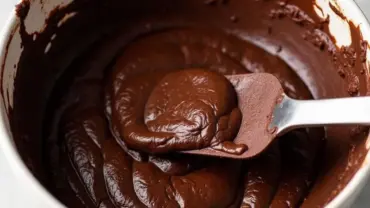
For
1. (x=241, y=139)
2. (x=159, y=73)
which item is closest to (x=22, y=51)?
(x=159, y=73)

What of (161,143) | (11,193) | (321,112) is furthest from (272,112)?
(11,193)

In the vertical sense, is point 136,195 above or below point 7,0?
below

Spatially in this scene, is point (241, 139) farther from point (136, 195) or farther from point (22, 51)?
point (22, 51)

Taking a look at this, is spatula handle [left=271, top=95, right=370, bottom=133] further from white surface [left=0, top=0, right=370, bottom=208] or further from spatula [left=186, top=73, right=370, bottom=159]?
white surface [left=0, top=0, right=370, bottom=208]

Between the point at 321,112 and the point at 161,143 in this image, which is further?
the point at 161,143

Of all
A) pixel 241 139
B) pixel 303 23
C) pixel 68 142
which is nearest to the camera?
pixel 241 139

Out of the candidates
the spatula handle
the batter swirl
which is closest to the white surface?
the batter swirl

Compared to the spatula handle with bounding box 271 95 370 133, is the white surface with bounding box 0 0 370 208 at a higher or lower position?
lower

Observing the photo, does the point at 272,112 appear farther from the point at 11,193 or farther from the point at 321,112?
the point at 11,193
